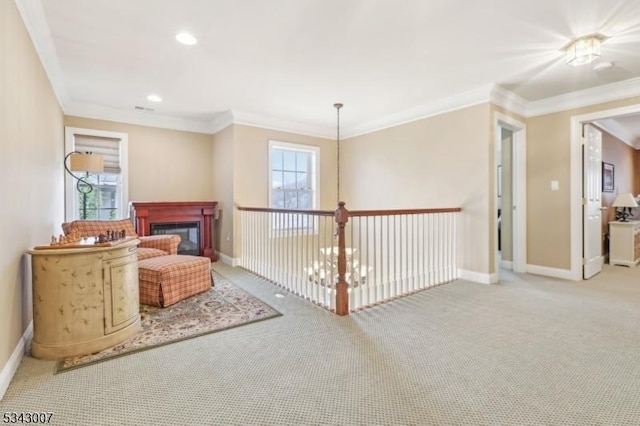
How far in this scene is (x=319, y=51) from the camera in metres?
2.99

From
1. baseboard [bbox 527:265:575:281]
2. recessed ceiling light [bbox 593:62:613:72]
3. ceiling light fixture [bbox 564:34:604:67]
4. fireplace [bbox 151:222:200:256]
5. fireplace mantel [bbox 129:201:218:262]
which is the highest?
recessed ceiling light [bbox 593:62:613:72]

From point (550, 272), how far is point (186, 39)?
17.1ft

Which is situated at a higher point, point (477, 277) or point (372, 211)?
point (372, 211)

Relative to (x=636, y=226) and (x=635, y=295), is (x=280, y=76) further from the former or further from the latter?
(x=636, y=226)

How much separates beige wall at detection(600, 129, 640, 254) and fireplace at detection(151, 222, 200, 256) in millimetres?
6879

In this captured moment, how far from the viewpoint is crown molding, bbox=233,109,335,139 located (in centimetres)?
504

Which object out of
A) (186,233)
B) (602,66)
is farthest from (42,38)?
(602,66)

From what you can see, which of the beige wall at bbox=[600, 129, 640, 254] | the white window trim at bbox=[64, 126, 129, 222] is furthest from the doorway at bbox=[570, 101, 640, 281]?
the white window trim at bbox=[64, 126, 129, 222]

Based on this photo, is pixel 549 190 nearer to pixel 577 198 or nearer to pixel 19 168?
pixel 577 198

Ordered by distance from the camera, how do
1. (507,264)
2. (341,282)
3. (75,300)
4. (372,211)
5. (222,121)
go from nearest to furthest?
(75,300), (341,282), (372,211), (507,264), (222,121)

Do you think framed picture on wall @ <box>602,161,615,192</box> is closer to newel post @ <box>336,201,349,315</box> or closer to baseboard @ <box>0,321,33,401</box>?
newel post @ <box>336,201,349,315</box>

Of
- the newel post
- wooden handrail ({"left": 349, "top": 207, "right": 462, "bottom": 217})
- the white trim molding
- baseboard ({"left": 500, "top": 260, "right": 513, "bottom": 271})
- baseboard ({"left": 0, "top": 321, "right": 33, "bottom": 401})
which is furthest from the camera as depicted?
the white trim molding

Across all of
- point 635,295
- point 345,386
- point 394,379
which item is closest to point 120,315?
point 345,386

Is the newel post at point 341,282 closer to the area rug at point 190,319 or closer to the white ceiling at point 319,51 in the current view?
the area rug at point 190,319
